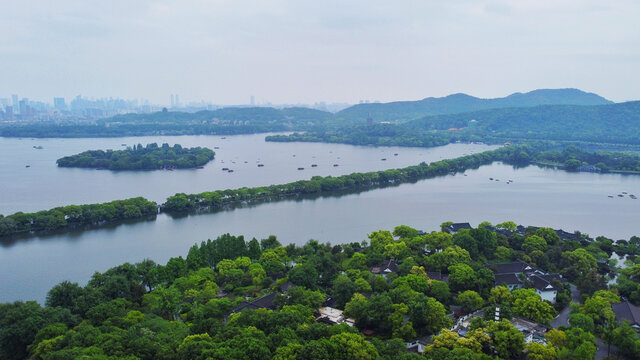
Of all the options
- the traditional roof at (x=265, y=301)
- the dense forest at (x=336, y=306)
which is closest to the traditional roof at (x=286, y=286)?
the dense forest at (x=336, y=306)

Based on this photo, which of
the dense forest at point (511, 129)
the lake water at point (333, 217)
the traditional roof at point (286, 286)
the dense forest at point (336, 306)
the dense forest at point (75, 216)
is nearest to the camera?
the dense forest at point (336, 306)

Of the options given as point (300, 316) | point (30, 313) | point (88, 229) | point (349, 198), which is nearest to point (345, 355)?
point (300, 316)

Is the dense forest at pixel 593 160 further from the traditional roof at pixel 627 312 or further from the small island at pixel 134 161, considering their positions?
the small island at pixel 134 161

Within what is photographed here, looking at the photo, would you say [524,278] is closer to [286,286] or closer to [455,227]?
[455,227]

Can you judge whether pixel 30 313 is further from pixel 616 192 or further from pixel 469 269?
pixel 616 192

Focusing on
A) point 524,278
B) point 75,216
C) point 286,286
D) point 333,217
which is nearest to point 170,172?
point 75,216

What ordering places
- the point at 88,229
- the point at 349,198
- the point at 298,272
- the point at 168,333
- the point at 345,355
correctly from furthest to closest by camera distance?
the point at 349,198 < the point at 88,229 < the point at 298,272 < the point at 168,333 < the point at 345,355

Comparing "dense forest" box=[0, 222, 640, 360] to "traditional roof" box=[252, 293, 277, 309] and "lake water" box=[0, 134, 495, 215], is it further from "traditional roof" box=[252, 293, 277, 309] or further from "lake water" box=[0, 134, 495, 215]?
"lake water" box=[0, 134, 495, 215]
